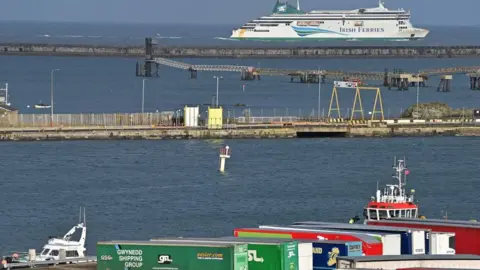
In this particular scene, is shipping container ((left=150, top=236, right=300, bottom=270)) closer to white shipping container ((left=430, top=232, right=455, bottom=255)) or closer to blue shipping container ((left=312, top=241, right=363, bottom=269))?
blue shipping container ((left=312, top=241, right=363, bottom=269))

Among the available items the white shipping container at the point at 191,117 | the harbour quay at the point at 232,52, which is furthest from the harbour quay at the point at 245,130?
the harbour quay at the point at 232,52

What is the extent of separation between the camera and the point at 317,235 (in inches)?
1125

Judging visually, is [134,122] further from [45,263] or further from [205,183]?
[45,263]

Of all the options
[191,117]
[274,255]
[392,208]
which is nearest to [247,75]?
[191,117]

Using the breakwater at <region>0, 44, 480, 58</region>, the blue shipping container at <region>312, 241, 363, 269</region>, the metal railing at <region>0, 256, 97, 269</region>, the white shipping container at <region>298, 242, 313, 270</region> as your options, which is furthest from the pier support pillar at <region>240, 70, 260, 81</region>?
the white shipping container at <region>298, 242, 313, 270</region>

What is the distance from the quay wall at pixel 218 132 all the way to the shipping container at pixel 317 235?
39.4m

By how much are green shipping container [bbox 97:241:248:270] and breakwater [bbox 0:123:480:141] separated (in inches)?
1651

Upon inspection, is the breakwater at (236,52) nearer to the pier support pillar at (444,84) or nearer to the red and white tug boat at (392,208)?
the pier support pillar at (444,84)

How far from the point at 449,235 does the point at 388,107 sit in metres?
65.1

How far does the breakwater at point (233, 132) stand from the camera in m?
68.1

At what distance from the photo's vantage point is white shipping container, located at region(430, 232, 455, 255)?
2920 centimetres

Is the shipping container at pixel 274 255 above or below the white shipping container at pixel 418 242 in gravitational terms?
above

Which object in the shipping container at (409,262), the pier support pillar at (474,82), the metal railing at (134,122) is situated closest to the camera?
the shipping container at (409,262)

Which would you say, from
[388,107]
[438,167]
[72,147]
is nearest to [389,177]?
[438,167]
